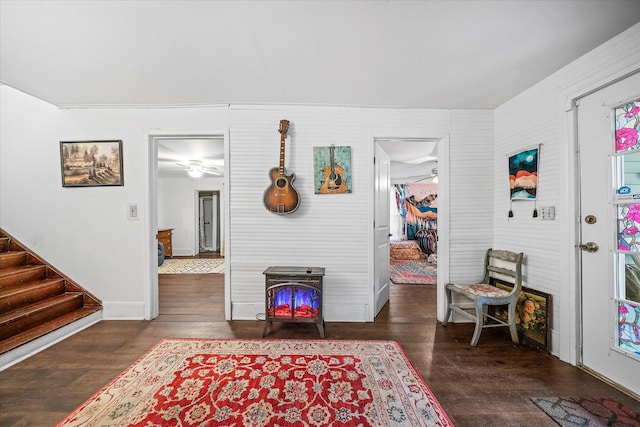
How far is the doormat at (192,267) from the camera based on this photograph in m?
5.22

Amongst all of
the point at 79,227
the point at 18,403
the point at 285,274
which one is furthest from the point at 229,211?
the point at 18,403

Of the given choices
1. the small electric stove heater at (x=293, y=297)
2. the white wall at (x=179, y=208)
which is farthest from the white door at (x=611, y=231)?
the white wall at (x=179, y=208)

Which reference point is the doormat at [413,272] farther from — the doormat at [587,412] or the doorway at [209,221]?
the doorway at [209,221]

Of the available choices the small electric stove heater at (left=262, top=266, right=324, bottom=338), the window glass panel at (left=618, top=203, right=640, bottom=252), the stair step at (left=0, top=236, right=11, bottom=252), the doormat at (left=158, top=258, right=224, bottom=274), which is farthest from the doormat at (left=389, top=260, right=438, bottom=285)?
the stair step at (left=0, top=236, right=11, bottom=252)

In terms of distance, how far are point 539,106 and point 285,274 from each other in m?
2.88

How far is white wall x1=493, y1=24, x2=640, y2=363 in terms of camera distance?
71.6 inches

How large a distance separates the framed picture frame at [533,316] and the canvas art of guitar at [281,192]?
237cm

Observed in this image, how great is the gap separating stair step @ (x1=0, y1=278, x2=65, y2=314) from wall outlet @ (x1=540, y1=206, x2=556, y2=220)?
5.07 metres

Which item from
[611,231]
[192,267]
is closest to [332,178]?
[611,231]

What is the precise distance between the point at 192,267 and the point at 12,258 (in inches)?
119

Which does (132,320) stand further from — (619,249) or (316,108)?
(619,249)

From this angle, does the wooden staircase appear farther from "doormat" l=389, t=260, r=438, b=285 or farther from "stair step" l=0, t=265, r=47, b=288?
"doormat" l=389, t=260, r=438, b=285

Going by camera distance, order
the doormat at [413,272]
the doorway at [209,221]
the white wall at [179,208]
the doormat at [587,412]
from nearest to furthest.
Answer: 1. the doormat at [587,412]
2. the doormat at [413,272]
3. the white wall at [179,208]
4. the doorway at [209,221]

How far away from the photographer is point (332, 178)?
2820 mm
